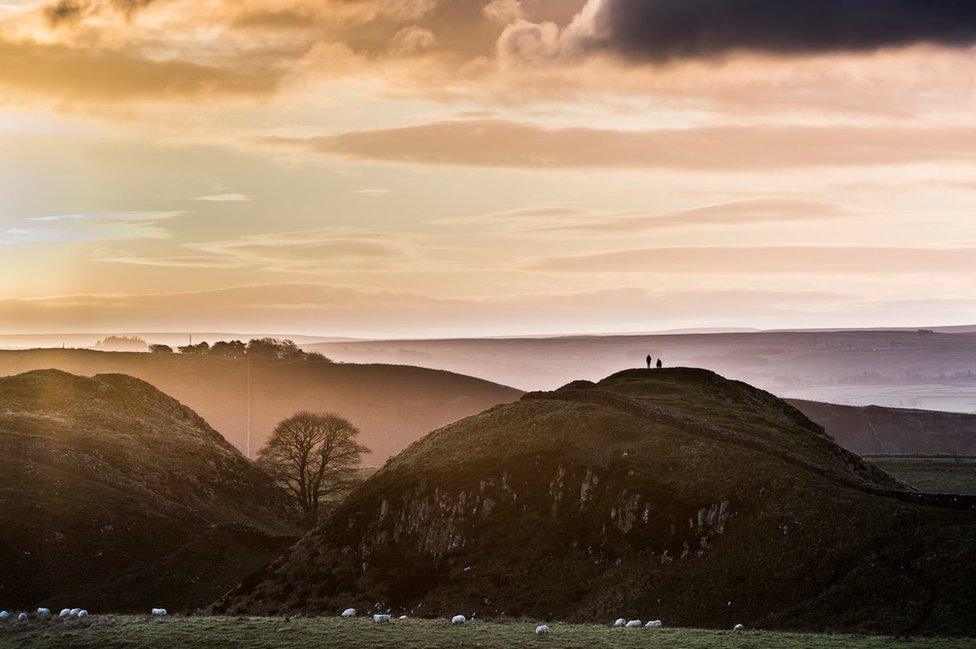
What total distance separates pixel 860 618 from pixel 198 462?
95.6 meters

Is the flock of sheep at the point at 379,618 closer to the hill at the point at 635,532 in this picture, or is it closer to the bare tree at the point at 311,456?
the hill at the point at 635,532

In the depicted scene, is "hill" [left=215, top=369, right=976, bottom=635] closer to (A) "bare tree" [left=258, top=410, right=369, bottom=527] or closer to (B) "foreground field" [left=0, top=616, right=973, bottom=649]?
(B) "foreground field" [left=0, top=616, right=973, bottom=649]

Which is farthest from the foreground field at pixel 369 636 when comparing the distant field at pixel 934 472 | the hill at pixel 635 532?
the distant field at pixel 934 472

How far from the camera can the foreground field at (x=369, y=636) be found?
4756cm

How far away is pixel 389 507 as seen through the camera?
84.8m

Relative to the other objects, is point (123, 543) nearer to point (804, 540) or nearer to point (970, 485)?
point (804, 540)

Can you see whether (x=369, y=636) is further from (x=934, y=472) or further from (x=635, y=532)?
(x=934, y=472)

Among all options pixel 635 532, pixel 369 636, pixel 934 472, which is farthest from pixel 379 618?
pixel 934 472

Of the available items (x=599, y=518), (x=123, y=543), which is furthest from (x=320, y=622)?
(x=123, y=543)

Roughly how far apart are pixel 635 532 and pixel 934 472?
81.1m

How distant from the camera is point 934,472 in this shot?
138 m

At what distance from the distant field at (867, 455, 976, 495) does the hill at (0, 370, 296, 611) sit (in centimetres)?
7426

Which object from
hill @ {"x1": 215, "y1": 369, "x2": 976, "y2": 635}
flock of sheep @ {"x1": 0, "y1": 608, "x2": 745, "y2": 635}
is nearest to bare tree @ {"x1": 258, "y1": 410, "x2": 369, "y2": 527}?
hill @ {"x1": 215, "y1": 369, "x2": 976, "y2": 635}

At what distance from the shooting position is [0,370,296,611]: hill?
94.0m
